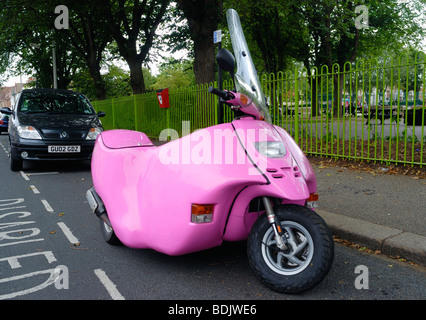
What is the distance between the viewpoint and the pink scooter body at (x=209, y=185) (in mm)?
2627

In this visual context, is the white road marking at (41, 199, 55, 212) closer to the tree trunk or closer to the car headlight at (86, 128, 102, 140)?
the car headlight at (86, 128, 102, 140)

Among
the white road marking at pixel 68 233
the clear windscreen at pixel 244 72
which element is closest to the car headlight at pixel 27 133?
the white road marking at pixel 68 233

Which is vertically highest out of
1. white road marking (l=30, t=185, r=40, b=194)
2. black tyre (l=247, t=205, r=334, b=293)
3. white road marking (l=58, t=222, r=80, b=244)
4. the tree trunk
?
the tree trunk

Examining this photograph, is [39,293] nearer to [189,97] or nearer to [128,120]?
[189,97]

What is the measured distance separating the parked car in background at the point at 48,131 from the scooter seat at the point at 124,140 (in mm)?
4592

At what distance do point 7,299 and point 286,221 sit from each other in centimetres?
199

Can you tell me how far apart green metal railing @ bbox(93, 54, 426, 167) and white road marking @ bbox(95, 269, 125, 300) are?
2.16 metres

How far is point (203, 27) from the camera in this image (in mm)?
11773

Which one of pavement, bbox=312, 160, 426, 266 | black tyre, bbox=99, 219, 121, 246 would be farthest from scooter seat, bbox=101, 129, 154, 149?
pavement, bbox=312, 160, 426, 266

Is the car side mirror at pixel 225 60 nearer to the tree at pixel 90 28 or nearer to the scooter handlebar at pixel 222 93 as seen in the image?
the scooter handlebar at pixel 222 93

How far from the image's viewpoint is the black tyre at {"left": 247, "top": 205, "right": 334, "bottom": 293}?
248 cm

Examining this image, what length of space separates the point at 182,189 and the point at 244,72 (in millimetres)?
1043

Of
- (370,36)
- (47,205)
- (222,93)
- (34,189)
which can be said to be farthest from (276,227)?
(370,36)

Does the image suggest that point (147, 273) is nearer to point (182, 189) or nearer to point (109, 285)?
point (109, 285)
